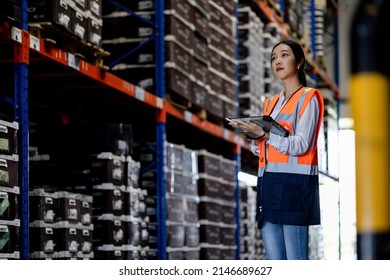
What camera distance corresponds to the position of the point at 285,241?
3.27 meters

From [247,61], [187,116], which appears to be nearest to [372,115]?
[187,116]

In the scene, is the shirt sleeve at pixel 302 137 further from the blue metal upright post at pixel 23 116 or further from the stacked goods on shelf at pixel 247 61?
the stacked goods on shelf at pixel 247 61

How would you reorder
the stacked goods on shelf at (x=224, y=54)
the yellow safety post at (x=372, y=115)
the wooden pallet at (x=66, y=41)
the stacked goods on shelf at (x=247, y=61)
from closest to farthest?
1. the yellow safety post at (x=372, y=115)
2. the wooden pallet at (x=66, y=41)
3. the stacked goods on shelf at (x=224, y=54)
4. the stacked goods on shelf at (x=247, y=61)

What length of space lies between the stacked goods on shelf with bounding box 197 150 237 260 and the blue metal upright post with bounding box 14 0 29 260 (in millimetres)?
3838

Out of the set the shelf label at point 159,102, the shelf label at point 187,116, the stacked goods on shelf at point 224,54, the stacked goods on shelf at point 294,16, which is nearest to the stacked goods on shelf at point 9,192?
the shelf label at point 159,102

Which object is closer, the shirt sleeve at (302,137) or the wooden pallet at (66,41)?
the shirt sleeve at (302,137)

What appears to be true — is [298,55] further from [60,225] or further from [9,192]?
Result: [60,225]

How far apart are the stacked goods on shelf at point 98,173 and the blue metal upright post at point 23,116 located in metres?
1.54

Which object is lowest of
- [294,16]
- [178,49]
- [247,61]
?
[178,49]

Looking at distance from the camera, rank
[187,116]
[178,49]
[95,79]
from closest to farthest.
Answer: [95,79] < [178,49] < [187,116]

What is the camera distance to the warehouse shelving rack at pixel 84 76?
480cm

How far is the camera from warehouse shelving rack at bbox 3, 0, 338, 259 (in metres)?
4.80

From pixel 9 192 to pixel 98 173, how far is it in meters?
1.84

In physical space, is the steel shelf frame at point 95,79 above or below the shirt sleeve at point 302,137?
above
